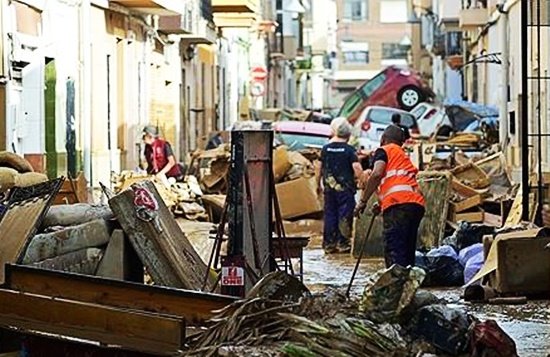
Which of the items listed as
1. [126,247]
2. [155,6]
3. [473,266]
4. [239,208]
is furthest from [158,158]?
[239,208]

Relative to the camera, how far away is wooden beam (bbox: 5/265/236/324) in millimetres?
8984

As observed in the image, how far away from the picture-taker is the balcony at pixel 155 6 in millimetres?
25983

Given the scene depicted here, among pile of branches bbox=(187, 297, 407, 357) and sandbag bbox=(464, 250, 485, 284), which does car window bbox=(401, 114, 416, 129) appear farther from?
pile of branches bbox=(187, 297, 407, 357)

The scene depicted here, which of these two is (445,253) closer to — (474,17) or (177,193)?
(177,193)

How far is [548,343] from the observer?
1029cm

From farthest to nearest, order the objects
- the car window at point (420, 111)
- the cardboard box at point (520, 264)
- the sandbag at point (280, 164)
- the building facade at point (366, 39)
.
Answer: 1. the building facade at point (366, 39)
2. the car window at point (420, 111)
3. the sandbag at point (280, 164)
4. the cardboard box at point (520, 264)

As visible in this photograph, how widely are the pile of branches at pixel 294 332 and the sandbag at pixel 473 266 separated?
529cm

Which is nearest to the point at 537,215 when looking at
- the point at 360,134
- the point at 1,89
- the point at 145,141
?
the point at 1,89

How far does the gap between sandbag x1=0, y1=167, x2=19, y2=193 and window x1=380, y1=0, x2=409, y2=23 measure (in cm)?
9424

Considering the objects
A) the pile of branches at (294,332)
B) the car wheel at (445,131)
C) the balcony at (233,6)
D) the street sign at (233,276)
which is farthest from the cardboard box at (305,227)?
the balcony at (233,6)

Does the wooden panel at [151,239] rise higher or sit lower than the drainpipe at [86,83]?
lower

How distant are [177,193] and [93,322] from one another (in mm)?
13607

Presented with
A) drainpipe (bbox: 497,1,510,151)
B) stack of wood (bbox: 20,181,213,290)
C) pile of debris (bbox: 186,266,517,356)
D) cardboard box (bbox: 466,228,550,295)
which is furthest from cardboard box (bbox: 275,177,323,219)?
pile of debris (bbox: 186,266,517,356)

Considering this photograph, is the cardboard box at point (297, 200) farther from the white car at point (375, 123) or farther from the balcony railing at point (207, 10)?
the white car at point (375, 123)
